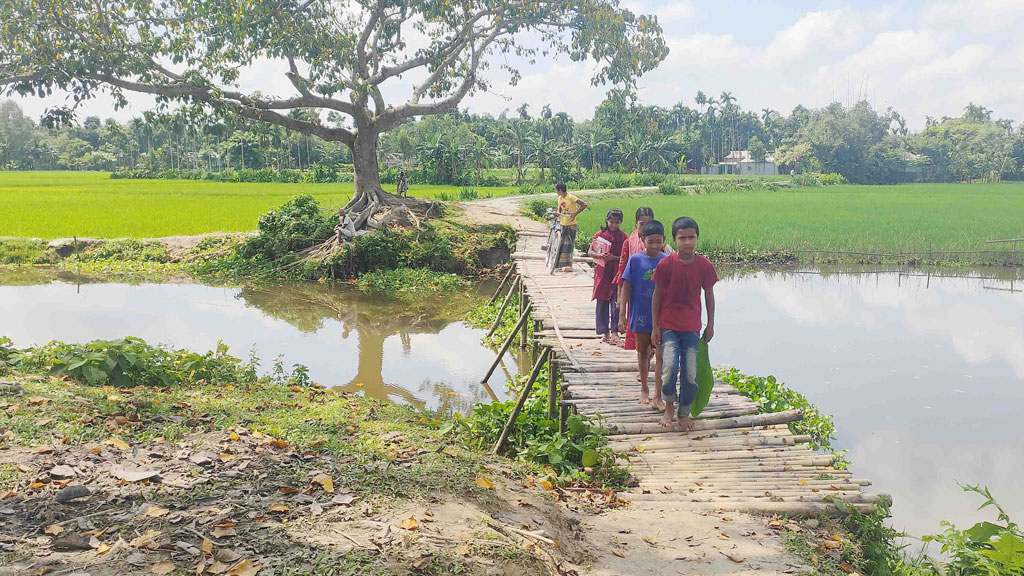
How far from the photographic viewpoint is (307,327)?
10.1 m

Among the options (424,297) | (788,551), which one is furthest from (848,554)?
(424,297)

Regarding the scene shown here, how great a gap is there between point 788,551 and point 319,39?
1157 cm

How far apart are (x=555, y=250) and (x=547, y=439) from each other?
5.43m

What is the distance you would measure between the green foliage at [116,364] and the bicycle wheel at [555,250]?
5.07 meters

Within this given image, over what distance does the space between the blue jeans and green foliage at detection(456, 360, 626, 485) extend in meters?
0.54

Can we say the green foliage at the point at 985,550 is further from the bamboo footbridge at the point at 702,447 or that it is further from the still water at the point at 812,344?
the still water at the point at 812,344

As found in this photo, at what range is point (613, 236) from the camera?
6340mm

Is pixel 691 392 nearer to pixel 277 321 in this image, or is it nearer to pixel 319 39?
pixel 277 321

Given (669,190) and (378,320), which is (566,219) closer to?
(378,320)

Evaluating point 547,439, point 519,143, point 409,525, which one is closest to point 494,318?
point 547,439

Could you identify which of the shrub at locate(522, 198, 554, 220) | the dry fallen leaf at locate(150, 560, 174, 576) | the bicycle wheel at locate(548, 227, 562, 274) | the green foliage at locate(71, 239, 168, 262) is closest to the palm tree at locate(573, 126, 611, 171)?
the shrub at locate(522, 198, 554, 220)

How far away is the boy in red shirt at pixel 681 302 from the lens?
14.3ft

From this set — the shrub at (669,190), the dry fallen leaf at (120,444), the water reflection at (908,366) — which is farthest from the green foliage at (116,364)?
the shrub at (669,190)

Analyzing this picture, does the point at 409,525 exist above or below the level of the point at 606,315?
below
